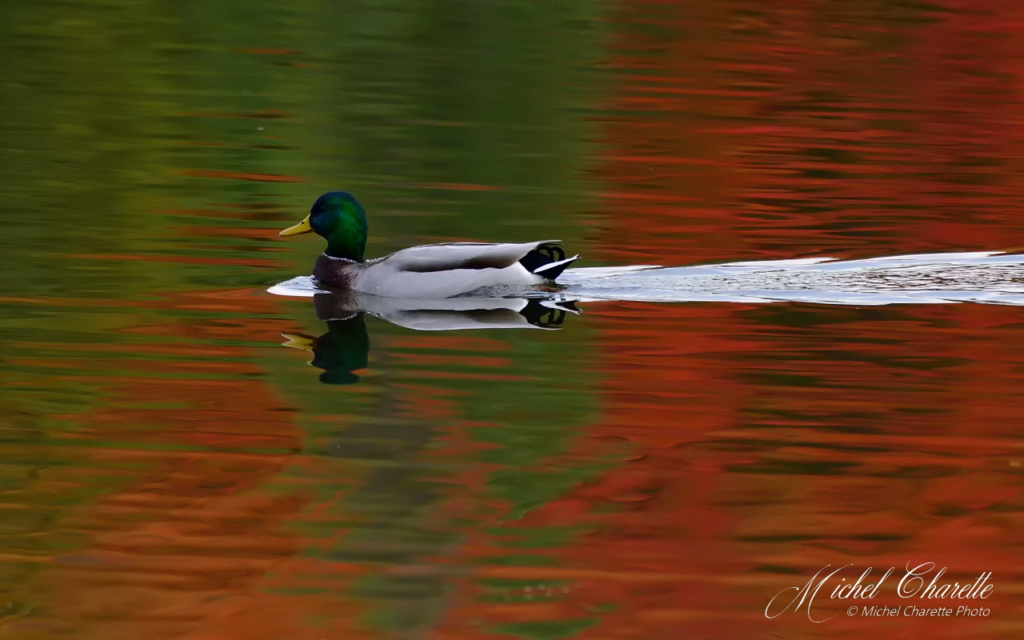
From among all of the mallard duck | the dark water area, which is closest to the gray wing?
the mallard duck

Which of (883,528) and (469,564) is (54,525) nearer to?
(469,564)

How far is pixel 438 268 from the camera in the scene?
10750 mm

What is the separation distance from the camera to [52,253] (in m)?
11.3

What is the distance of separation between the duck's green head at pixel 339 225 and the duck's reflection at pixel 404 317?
1.80 ft

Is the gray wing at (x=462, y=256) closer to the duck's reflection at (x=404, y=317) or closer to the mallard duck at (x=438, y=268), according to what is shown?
the mallard duck at (x=438, y=268)

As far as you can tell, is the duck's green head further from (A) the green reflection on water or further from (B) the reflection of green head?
(B) the reflection of green head

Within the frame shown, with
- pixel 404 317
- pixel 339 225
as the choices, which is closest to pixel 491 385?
pixel 404 317

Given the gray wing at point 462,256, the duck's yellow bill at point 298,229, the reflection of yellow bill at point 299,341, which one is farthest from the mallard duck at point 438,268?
the reflection of yellow bill at point 299,341

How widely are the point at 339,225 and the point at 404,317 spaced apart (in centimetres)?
134

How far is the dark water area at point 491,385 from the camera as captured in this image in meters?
6.01

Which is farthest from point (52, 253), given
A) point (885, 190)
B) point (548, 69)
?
point (548, 69)

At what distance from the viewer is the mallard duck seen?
10.7m

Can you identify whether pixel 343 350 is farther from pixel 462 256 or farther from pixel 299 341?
pixel 462 256

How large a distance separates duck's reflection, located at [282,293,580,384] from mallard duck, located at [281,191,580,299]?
94mm
